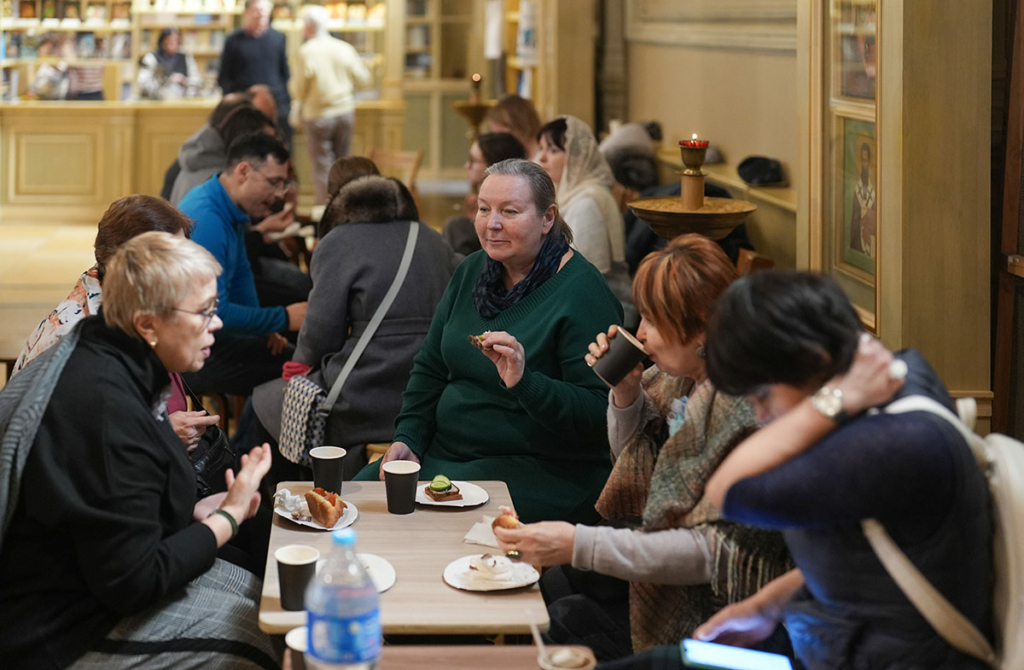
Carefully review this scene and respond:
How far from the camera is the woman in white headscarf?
4.25 meters

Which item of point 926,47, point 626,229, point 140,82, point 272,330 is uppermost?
point 140,82

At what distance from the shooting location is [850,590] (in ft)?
4.91

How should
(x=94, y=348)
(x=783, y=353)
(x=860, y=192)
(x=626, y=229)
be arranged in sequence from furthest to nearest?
(x=626, y=229) < (x=860, y=192) < (x=94, y=348) < (x=783, y=353)

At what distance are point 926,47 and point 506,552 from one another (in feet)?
4.91

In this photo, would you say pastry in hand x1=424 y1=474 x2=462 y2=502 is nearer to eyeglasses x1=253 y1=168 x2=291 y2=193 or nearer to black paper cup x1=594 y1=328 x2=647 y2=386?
black paper cup x1=594 y1=328 x2=647 y2=386

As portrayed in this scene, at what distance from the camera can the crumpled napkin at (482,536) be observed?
6.69ft

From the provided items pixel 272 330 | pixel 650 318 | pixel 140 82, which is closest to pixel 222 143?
pixel 272 330

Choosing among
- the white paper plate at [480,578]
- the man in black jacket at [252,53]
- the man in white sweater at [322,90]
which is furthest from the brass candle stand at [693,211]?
the man in black jacket at [252,53]

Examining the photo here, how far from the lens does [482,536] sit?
6.77ft

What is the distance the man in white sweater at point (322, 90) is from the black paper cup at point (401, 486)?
25.5 ft

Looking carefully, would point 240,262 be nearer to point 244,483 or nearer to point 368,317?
point 368,317

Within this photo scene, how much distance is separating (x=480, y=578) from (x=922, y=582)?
75 cm

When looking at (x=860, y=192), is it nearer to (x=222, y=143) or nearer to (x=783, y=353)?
(x=783, y=353)

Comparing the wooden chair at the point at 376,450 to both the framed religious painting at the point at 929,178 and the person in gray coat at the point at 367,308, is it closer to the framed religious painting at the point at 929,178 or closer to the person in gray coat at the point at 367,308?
the person in gray coat at the point at 367,308
